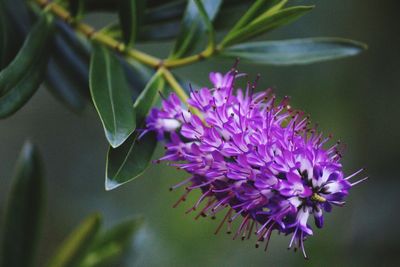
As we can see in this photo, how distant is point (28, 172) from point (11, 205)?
9cm

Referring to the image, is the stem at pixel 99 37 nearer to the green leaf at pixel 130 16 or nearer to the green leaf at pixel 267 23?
the green leaf at pixel 130 16

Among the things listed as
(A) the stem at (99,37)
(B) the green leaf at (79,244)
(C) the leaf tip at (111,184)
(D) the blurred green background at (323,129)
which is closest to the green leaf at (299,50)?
(A) the stem at (99,37)

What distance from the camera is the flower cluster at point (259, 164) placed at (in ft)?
3.53

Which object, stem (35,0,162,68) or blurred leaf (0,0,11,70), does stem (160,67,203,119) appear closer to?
stem (35,0,162,68)

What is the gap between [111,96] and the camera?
1.22 meters

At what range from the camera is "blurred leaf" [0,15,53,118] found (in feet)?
3.91

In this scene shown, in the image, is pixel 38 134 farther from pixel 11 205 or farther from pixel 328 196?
pixel 328 196

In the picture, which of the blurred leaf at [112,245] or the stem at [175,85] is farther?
the blurred leaf at [112,245]

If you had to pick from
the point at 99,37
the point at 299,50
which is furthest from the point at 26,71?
the point at 299,50

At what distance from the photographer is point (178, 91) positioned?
1.29 m

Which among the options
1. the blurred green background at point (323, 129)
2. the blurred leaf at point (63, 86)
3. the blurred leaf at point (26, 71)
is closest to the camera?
the blurred leaf at point (26, 71)

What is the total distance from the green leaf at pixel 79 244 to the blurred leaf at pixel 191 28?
0.48m

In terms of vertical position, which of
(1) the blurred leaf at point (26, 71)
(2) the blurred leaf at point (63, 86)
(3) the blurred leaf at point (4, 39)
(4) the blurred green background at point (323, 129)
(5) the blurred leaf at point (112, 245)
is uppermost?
(3) the blurred leaf at point (4, 39)

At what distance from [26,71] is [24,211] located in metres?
0.48
